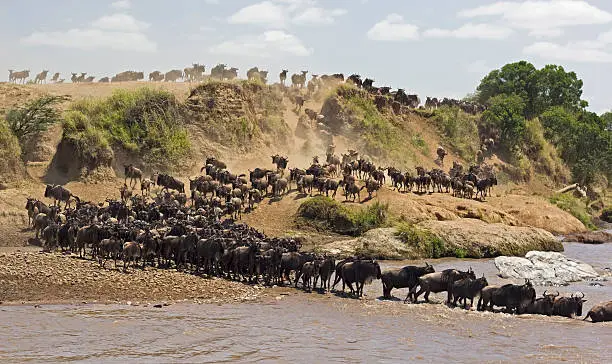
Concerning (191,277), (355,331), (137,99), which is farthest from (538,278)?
(137,99)

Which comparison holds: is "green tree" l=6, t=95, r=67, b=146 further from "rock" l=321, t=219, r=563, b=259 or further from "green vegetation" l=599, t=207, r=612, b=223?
"green vegetation" l=599, t=207, r=612, b=223

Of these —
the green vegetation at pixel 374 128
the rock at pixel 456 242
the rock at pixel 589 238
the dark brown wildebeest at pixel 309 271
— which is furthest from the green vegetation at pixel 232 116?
the dark brown wildebeest at pixel 309 271

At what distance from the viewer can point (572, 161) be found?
73.1 m

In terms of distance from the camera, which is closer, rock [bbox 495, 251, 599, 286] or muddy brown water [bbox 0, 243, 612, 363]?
muddy brown water [bbox 0, 243, 612, 363]

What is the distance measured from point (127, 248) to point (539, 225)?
2473cm

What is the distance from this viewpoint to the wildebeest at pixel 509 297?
1991cm

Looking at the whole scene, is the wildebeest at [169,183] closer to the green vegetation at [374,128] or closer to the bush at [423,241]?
the bush at [423,241]

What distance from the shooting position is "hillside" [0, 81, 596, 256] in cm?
3541

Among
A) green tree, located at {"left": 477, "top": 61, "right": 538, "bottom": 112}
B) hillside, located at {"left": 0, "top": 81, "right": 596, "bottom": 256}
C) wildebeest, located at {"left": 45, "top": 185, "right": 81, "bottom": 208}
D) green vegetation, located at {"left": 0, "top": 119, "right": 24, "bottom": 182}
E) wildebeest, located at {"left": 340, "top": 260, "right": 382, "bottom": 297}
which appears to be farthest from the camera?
green tree, located at {"left": 477, "top": 61, "right": 538, "bottom": 112}

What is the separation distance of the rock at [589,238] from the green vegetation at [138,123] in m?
22.1

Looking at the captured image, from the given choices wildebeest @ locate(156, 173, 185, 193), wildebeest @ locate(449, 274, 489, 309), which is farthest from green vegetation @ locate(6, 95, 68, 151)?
wildebeest @ locate(449, 274, 489, 309)

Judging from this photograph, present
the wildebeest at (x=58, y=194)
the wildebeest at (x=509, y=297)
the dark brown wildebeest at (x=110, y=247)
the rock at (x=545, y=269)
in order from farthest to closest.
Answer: the wildebeest at (x=58, y=194) → the rock at (x=545, y=269) → the dark brown wildebeest at (x=110, y=247) → the wildebeest at (x=509, y=297)

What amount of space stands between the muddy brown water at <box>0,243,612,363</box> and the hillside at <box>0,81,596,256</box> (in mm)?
11964

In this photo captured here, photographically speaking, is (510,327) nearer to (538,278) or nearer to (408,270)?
(408,270)
